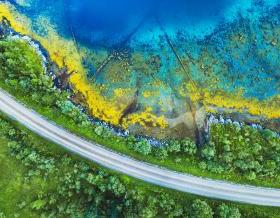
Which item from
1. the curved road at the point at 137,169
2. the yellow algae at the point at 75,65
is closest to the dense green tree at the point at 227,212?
the curved road at the point at 137,169

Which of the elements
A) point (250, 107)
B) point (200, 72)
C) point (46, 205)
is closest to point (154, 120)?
point (200, 72)

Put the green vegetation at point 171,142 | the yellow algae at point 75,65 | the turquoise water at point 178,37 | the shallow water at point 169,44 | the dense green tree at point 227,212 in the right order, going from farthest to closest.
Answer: the turquoise water at point 178,37 < the shallow water at point 169,44 < the yellow algae at point 75,65 < the green vegetation at point 171,142 < the dense green tree at point 227,212

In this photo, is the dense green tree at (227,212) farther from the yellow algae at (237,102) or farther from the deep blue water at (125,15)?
the deep blue water at (125,15)

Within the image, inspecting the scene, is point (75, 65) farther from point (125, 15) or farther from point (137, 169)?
point (137, 169)

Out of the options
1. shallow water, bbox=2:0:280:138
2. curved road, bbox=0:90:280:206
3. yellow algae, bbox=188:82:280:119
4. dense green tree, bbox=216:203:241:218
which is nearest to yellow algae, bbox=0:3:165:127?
shallow water, bbox=2:0:280:138

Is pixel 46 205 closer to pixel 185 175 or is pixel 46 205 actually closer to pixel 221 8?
pixel 185 175

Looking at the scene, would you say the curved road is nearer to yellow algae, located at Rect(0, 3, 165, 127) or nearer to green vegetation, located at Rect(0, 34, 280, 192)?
green vegetation, located at Rect(0, 34, 280, 192)

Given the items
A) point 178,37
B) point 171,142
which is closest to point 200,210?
point 171,142

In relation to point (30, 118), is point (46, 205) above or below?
below
